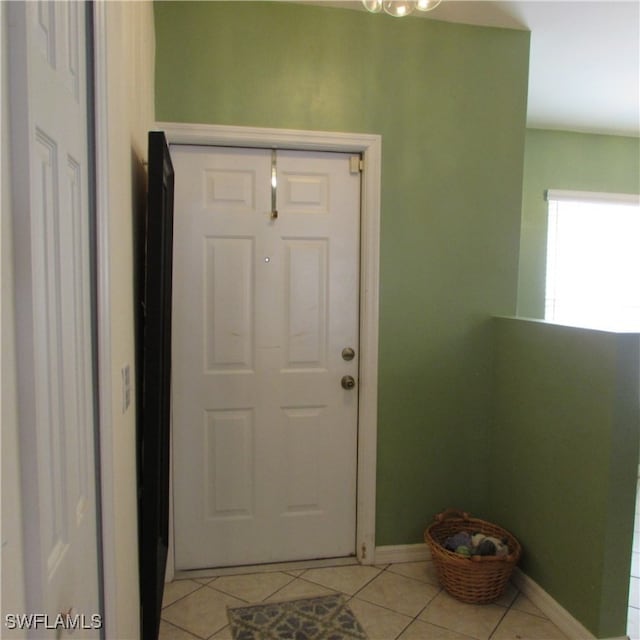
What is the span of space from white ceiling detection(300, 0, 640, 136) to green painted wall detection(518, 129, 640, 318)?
16 centimetres

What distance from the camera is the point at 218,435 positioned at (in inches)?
93.7

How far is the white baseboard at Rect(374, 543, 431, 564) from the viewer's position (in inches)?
97.3

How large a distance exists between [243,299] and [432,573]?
1.66 m

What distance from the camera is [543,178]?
3.83m

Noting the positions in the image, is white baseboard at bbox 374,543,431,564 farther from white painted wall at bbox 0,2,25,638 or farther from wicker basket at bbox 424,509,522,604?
white painted wall at bbox 0,2,25,638

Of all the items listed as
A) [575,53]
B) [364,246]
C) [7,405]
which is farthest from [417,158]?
[7,405]

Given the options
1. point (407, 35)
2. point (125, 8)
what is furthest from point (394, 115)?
point (125, 8)

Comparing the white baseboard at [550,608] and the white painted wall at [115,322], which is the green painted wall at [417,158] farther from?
the white painted wall at [115,322]

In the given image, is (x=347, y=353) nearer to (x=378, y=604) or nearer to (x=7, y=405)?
(x=378, y=604)

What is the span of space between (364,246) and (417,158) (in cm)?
51

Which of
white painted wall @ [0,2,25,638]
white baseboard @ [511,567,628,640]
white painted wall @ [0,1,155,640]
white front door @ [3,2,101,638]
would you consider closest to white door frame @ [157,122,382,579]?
white painted wall @ [0,1,155,640]

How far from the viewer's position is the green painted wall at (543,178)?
3809 millimetres

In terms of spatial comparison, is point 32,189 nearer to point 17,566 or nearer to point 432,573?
point 17,566

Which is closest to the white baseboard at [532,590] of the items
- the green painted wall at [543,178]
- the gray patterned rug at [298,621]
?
the gray patterned rug at [298,621]
